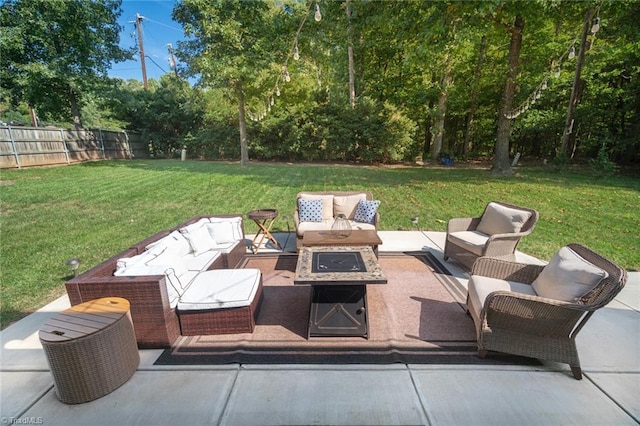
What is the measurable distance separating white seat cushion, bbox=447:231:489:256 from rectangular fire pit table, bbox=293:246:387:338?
1787 mm

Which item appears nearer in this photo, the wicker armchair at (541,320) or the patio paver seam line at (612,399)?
the patio paver seam line at (612,399)

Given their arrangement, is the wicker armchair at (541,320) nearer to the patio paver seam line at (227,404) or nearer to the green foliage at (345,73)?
the patio paver seam line at (227,404)

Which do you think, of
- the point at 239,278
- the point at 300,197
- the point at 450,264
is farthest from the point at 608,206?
the point at 239,278

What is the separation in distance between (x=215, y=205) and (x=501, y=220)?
6261 mm

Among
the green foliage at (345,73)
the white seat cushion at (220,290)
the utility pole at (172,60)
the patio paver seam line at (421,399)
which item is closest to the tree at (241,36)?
the green foliage at (345,73)

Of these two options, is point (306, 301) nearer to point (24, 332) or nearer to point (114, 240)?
point (24, 332)

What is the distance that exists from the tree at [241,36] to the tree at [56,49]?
15.7ft

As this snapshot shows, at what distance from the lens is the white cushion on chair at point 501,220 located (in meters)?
4.07

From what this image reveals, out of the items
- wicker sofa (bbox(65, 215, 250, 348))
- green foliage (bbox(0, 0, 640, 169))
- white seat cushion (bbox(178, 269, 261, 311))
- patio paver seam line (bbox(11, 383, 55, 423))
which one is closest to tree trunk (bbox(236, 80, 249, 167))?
green foliage (bbox(0, 0, 640, 169))

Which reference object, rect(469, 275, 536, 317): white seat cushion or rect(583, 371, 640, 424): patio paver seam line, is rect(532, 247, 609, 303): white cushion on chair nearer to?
rect(469, 275, 536, 317): white seat cushion

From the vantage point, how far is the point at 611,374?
231 cm

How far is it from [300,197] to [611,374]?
14.3ft

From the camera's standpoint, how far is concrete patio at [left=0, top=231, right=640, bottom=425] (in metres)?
1.95

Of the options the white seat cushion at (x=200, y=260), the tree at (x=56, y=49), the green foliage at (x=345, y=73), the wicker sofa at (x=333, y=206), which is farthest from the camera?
the tree at (x=56, y=49)
